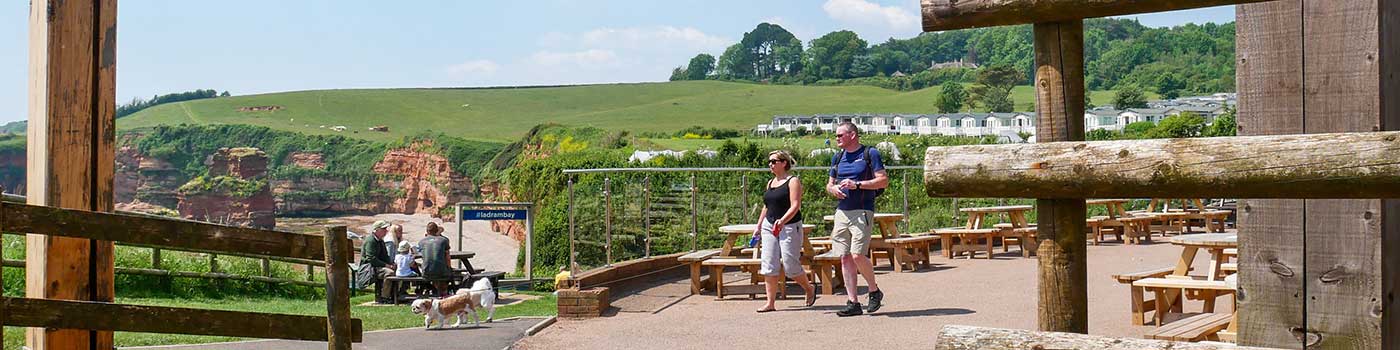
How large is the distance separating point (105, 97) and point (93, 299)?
72 cm

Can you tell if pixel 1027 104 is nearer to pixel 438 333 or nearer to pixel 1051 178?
pixel 438 333

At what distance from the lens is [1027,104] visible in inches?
3755

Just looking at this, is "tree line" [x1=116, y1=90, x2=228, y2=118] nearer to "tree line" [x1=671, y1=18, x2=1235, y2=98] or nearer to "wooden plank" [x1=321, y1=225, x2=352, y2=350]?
"tree line" [x1=671, y1=18, x2=1235, y2=98]

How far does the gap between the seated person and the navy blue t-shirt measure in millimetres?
7605

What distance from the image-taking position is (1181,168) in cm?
242

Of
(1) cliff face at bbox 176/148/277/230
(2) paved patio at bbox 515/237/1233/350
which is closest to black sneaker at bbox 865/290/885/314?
(2) paved patio at bbox 515/237/1233/350

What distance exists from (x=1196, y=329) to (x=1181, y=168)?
4694 mm

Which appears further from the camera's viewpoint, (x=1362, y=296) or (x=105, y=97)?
(x=105, y=97)

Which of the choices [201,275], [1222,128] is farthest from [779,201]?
[1222,128]

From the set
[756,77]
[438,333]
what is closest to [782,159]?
[438,333]

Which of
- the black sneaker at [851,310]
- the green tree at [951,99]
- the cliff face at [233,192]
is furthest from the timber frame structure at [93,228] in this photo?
the cliff face at [233,192]

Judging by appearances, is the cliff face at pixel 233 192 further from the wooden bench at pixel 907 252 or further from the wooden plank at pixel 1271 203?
the wooden plank at pixel 1271 203

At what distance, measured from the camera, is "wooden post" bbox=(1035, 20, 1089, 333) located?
2.79m

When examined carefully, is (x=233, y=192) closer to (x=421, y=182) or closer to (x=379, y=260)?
(x=421, y=182)
